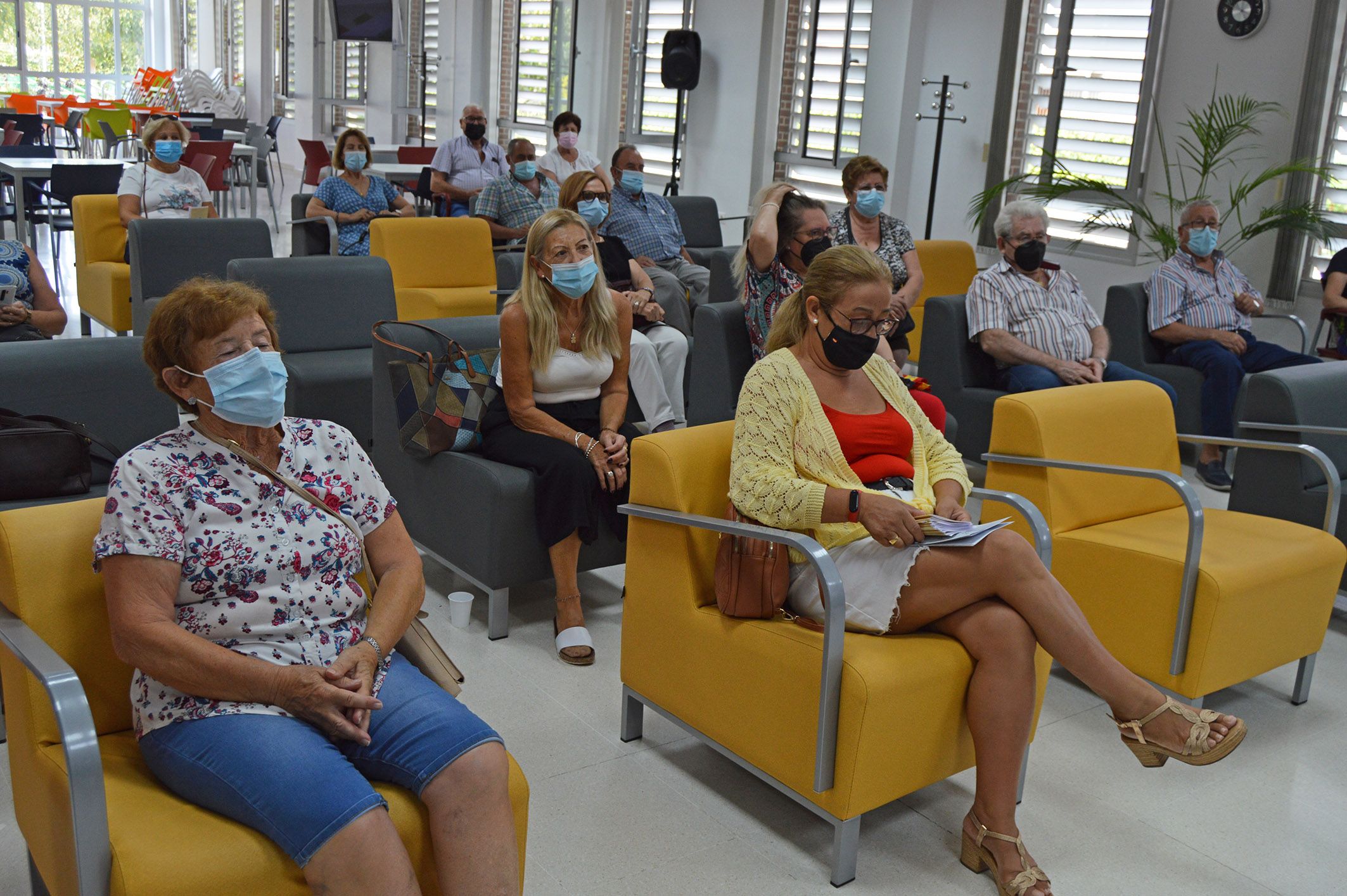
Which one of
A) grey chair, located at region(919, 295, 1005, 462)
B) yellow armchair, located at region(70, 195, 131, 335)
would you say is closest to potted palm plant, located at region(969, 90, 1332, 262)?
grey chair, located at region(919, 295, 1005, 462)

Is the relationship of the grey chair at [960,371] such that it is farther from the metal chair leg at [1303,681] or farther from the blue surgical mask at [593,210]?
the metal chair leg at [1303,681]

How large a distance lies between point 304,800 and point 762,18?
8791 mm

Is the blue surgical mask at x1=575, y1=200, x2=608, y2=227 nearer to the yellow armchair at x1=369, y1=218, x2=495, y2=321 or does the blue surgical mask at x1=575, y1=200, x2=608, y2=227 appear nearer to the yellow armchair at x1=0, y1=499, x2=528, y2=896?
the yellow armchair at x1=369, y1=218, x2=495, y2=321

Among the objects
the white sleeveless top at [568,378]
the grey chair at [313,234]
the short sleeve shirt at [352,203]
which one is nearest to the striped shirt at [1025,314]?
the white sleeveless top at [568,378]

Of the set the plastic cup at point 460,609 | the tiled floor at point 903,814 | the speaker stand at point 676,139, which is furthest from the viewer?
the speaker stand at point 676,139

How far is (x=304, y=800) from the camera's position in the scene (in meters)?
1.64

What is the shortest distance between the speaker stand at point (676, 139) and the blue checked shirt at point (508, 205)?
3.13 meters

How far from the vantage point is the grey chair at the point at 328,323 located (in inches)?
170

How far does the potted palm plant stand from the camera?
6.38 m

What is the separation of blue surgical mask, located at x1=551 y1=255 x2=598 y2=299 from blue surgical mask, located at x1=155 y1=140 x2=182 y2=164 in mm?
3927

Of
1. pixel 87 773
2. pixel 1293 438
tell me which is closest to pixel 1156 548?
pixel 1293 438

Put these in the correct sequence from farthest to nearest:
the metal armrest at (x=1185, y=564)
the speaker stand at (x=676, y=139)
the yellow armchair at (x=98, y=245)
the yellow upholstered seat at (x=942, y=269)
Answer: the speaker stand at (x=676, y=139) → the yellow upholstered seat at (x=942, y=269) → the yellow armchair at (x=98, y=245) → the metal armrest at (x=1185, y=564)

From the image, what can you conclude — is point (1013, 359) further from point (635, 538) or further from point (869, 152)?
point (869, 152)

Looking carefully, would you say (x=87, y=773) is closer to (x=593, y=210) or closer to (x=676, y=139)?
(x=593, y=210)
